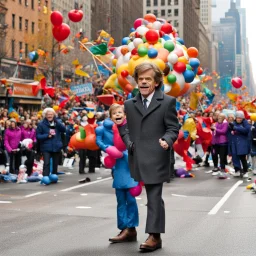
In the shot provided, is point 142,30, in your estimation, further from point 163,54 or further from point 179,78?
point 179,78

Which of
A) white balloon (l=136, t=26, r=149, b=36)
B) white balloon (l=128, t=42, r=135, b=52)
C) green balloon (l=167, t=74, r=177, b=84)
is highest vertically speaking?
white balloon (l=136, t=26, r=149, b=36)

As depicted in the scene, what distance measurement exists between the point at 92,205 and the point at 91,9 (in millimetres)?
93025

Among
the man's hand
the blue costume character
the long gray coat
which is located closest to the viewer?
the man's hand

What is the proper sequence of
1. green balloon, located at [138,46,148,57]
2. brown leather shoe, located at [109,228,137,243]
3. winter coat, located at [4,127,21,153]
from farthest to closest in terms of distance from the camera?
1. winter coat, located at [4,127,21,153]
2. green balloon, located at [138,46,148,57]
3. brown leather shoe, located at [109,228,137,243]

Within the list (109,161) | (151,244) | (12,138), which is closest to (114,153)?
(109,161)

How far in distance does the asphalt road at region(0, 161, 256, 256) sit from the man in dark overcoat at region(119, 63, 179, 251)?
0.37 meters

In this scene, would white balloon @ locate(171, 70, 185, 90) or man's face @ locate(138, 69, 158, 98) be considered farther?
white balloon @ locate(171, 70, 185, 90)

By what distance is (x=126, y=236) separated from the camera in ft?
26.5

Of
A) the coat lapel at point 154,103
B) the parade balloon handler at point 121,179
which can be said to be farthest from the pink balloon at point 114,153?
the coat lapel at point 154,103

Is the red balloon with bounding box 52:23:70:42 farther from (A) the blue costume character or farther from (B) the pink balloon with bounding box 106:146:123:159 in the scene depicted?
(B) the pink balloon with bounding box 106:146:123:159

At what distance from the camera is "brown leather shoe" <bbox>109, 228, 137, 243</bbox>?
7977 millimetres

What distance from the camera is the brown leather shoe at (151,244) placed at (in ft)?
24.1

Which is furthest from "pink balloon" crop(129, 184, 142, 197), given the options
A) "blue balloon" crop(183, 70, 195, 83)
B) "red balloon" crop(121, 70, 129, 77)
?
"blue balloon" crop(183, 70, 195, 83)

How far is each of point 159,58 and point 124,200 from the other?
29.8 ft
